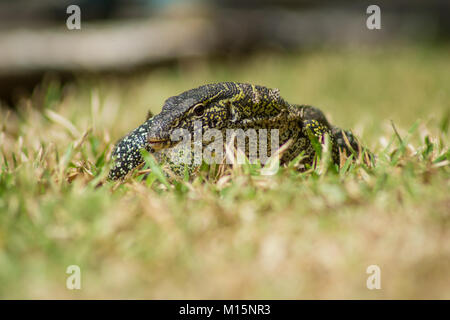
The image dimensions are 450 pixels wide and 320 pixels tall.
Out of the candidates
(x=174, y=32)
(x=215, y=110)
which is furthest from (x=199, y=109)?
(x=174, y=32)

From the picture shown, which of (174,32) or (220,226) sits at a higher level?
(174,32)

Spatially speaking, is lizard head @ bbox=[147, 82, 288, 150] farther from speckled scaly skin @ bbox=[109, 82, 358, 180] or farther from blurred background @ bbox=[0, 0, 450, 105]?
blurred background @ bbox=[0, 0, 450, 105]

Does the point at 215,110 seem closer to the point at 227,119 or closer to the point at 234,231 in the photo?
the point at 227,119

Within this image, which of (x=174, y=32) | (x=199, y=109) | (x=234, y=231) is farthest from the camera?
(x=174, y=32)

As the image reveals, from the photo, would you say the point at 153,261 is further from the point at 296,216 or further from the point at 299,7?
the point at 299,7

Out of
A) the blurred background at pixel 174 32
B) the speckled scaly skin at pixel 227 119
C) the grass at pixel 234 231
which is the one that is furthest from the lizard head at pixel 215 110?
the blurred background at pixel 174 32

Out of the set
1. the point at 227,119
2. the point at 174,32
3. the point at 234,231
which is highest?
the point at 174,32

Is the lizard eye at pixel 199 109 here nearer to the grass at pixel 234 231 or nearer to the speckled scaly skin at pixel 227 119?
the speckled scaly skin at pixel 227 119

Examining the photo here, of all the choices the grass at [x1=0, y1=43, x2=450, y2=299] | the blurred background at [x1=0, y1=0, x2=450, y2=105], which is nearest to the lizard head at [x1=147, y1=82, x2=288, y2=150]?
the grass at [x1=0, y1=43, x2=450, y2=299]
